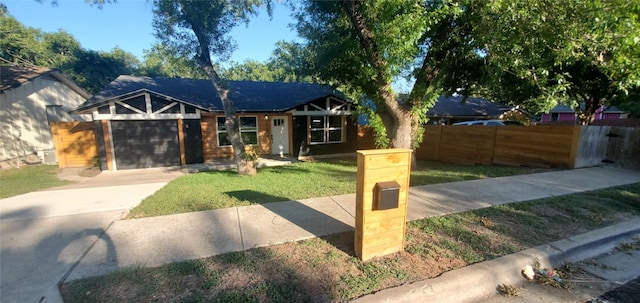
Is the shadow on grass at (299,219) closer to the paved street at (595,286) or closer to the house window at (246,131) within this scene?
the paved street at (595,286)

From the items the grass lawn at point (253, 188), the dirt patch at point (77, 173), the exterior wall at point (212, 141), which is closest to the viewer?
the grass lawn at point (253, 188)

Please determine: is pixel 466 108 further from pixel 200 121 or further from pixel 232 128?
pixel 200 121

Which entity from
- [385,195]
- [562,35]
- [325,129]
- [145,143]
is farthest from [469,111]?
[145,143]

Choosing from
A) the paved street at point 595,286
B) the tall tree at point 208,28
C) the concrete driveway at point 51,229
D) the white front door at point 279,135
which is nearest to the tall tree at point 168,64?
the tall tree at point 208,28

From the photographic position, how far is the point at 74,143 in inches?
438

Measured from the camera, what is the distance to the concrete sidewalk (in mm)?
3256

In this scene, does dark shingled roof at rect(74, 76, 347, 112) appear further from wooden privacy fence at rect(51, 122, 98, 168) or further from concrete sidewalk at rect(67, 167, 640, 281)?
concrete sidewalk at rect(67, 167, 640, 281)

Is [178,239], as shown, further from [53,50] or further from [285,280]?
[53,50]

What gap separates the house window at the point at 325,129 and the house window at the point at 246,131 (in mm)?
2741

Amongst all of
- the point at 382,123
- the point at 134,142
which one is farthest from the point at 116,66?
the point at 382,123

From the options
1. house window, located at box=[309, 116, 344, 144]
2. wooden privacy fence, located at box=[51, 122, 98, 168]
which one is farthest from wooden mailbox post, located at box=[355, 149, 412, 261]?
wooden privacy fence, located at box=[51, 122, 98, 168]

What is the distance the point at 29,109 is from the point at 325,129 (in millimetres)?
13476

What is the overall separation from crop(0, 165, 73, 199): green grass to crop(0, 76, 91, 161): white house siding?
4.27 ft

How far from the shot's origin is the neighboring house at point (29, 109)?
1112 cm
